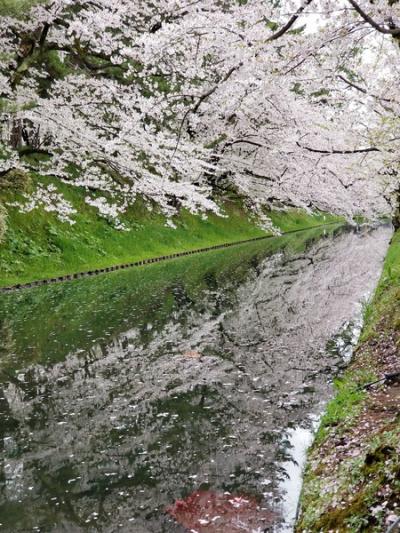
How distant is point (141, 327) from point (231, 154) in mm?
17790

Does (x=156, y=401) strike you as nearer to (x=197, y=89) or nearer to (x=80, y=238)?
(x=197, y=89)

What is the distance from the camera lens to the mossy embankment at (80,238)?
22328 mm

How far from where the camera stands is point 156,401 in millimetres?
9414

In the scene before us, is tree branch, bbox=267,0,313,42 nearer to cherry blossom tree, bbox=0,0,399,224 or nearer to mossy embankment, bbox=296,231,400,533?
cherry blossom tree, bbox=0,0,399,224

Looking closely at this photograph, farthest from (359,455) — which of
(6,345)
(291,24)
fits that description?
(6,345)

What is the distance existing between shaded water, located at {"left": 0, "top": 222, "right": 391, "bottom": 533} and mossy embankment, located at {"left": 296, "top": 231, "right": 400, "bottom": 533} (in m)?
0.59

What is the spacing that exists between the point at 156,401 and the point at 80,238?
18.2 metres

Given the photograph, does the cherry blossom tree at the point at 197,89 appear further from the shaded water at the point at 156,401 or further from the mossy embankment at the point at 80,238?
the shaded water at the point at 156,401

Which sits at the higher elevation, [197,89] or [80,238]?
[197,89]

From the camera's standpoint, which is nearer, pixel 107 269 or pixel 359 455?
pixel 359 455

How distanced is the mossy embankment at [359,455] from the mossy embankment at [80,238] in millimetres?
15499

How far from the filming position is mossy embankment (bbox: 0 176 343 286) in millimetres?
22328

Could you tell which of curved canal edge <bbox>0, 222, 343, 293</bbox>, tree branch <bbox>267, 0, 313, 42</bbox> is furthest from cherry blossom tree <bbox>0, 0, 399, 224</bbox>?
curved canal edge <bbox>0, 222, 343, 293</bbox>

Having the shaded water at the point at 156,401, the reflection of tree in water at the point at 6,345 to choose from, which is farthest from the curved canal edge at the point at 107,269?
the reflection of tree in water at the point at 6,345
